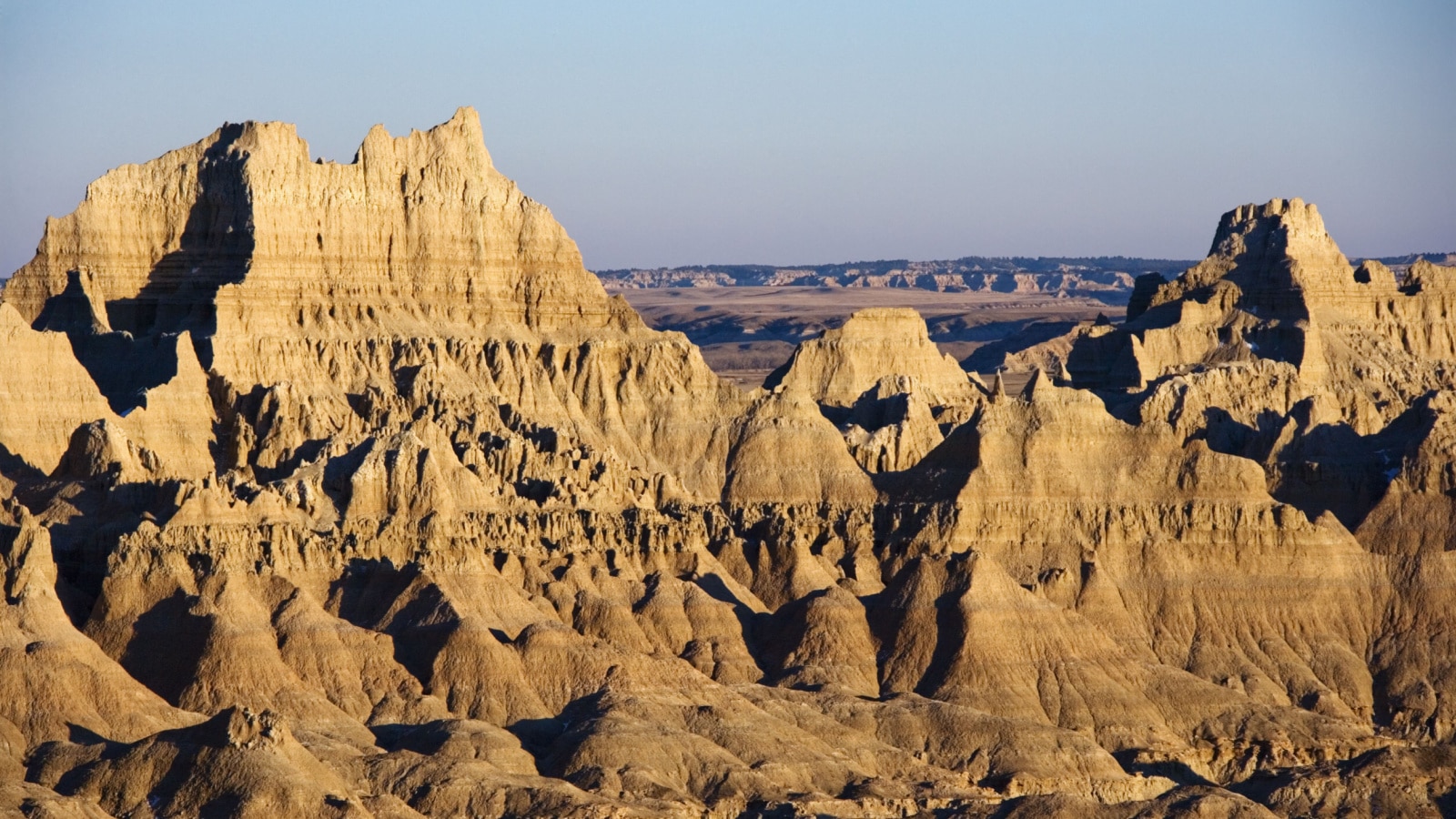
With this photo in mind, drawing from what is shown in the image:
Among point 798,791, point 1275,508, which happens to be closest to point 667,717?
point 798,791

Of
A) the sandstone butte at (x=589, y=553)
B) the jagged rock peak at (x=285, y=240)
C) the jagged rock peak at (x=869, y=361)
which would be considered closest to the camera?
the sandstone butte at (x=589, y=553)

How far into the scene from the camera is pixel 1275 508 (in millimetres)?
143875

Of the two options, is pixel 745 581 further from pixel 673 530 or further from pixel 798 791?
pixel 798 791

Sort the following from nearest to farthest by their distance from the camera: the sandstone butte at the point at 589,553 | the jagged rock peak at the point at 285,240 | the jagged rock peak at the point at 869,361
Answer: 1. the sandstone butte at the point at 589,553
2. the jagged rock peak at the point at 285,240
3. the jagged rock peak at the point at 869,361

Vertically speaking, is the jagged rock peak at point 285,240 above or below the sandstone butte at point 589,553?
above

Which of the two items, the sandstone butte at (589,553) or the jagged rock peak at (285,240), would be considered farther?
the jagged rock peak at (285,240)

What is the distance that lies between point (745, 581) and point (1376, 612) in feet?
81.1

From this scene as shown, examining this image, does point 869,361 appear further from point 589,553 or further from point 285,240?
point 589,553

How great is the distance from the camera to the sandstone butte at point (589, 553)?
113 meters

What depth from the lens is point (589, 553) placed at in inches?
5389

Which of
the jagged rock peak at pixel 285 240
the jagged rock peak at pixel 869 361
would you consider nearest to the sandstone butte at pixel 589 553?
the jagged rock peak at pixel 285 240

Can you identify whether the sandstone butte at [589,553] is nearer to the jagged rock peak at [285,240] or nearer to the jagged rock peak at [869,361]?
the jagged rock peak at [285,240]

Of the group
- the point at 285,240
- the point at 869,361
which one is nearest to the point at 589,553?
the point at 285,240

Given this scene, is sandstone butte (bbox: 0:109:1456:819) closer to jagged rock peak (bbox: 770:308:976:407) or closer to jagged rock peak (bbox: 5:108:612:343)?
jagged rock peak (bbox: 5:108:612:343)
